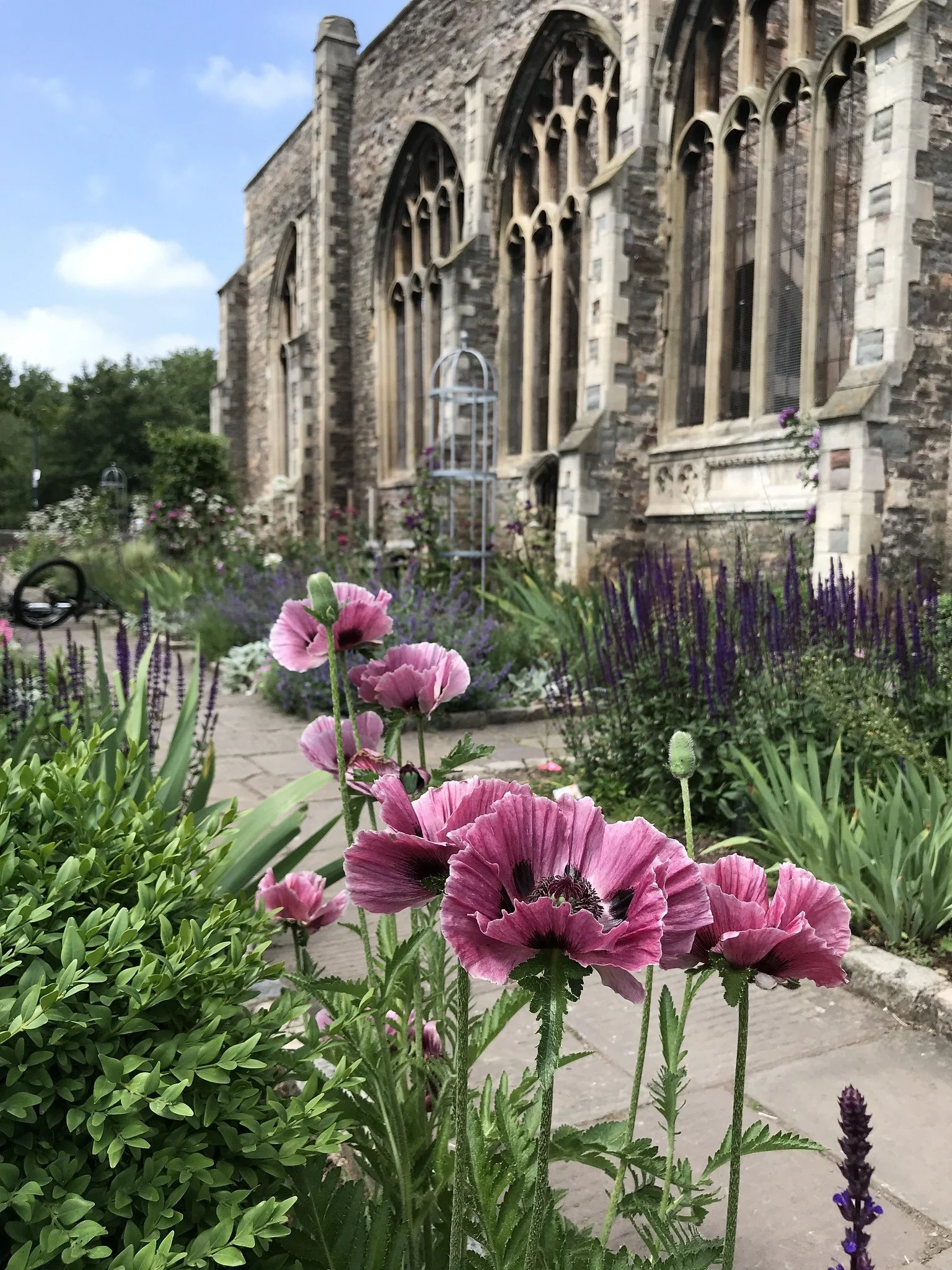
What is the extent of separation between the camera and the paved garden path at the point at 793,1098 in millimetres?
1828

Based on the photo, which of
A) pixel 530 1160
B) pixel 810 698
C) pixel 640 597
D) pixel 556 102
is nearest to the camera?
pixel 530 1160

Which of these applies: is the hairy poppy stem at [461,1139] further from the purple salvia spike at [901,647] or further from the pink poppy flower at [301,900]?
the purple salvia spike at [901,647]

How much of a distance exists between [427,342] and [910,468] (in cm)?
896

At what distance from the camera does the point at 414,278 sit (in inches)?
599

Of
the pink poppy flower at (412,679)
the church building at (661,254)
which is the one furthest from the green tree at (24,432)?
the pink poppy flower at (412,679)

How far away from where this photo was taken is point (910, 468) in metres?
7.20

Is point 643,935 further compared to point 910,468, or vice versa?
point 910,468

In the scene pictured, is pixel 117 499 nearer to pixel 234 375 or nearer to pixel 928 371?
pixel 234 375

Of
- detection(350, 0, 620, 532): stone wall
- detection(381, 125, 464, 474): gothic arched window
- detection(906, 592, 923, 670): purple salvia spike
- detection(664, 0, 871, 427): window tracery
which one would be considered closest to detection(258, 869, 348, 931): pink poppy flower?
detection(906, 592, 923, 670): purple salvia spike

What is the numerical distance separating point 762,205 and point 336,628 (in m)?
8.84

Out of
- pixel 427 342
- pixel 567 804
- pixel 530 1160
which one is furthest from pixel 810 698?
pixel 427 342

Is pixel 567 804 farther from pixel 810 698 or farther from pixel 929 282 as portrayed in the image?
pixel 929 282

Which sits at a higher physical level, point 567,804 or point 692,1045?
point 567,804

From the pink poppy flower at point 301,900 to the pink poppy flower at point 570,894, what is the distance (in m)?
0.84
